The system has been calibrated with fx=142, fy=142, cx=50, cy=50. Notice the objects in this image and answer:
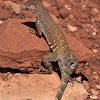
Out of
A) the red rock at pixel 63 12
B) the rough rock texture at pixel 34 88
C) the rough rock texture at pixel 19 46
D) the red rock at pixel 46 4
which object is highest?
the red rock at pixel 46 4

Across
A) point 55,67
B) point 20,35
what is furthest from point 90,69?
point 20,35

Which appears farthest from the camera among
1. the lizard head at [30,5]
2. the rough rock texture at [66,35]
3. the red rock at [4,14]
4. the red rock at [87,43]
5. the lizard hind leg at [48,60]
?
the red rock at [87,43]

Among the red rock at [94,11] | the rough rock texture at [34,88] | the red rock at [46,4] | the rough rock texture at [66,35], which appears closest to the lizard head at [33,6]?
the rough rock texture at [66,35]

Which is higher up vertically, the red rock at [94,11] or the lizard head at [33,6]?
the lizard head at [33,6]

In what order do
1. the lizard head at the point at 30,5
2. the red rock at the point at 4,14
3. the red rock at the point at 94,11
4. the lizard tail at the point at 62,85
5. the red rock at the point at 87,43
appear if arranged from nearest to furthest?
the lizard tail at the point at 62,85 < the lizard head at the point at 30,5 < the red rock at the point at 4,14 < the red rock at the point at 87,43 < the red rock at the point at 94,11

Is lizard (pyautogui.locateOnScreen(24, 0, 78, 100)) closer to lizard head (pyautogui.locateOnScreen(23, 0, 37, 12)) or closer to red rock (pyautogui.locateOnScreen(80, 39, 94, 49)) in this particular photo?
lizard head (pyautogui.locateOnScreen(23, 0, 37, 12))

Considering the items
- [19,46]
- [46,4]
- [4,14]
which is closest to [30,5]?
[19,46]

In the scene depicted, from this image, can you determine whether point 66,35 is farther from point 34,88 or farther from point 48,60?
point 34,88

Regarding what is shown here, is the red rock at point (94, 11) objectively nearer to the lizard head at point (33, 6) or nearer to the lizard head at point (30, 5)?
the lizard head at point (33, 6)

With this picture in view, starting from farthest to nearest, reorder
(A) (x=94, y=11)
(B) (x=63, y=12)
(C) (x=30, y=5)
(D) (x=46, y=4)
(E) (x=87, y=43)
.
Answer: (A) (x=94, y=11) → (D) (x=46, y=4) → (B) (x=63, y=12) → (E) (x=87, y=43) → (C) (x=30, y=5)
